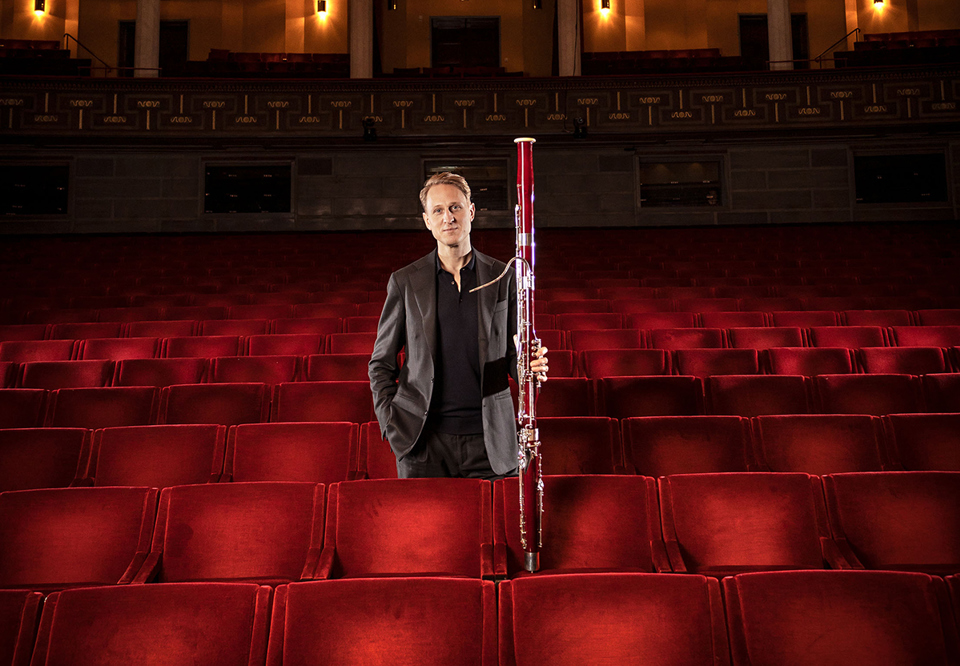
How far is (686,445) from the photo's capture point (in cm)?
140

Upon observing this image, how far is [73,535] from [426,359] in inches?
25.3

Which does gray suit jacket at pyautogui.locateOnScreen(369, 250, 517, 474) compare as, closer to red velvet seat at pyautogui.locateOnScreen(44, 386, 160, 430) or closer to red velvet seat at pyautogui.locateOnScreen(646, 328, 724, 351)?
red velvet seat at pyautogui.locateOnScreen(44, 386, 160, 430)

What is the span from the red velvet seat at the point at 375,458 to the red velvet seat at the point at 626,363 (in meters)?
0.75

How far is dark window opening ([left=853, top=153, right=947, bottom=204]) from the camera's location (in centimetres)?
547

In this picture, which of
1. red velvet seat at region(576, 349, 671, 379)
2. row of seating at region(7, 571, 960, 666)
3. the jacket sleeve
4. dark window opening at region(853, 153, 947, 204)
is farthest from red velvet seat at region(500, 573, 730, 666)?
dark window opening at region(853, 153, 947, 204)

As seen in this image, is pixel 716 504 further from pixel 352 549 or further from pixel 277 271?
pixel 277 271

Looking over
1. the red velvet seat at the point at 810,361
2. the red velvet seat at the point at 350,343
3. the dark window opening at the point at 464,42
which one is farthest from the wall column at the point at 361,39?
the red velvet seat at the point at 810,361

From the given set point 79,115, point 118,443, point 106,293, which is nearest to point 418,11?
point 79,115

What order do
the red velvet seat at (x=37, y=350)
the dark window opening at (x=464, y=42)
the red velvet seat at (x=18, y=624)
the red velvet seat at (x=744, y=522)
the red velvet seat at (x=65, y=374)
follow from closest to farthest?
the red velvet seat at (x=18, y=624), the red velvet seat at (x=744, y=522), the red velvet seat at (x=65, y=374), the red velvet seat at (x=37, y=350), the dark window opening at (x=464, y=42)

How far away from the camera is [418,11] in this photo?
741 centimetres

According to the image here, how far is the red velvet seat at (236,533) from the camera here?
106cm

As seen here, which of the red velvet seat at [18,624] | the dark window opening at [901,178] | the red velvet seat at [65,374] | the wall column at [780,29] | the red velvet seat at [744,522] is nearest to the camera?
the red velvet seat at [18,624]

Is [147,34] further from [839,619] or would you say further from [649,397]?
[839,619]

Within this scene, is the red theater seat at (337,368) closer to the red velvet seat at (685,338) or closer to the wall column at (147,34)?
the red velvet seat at (685,338)
